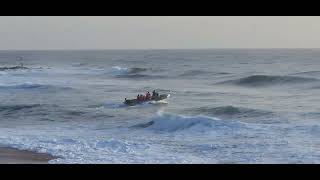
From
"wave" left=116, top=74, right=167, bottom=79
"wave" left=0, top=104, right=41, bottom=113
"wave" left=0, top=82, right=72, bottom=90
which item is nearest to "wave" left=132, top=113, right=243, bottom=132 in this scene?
"wave" left=0, top=104, right=41, bottom=113

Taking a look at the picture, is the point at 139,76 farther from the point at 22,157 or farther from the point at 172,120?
the point at 22,157

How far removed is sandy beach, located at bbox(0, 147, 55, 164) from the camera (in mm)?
Answer: 4180

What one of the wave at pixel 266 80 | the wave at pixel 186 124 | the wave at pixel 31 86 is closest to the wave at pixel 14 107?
the wave at pixel 186 124

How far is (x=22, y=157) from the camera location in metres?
4.40

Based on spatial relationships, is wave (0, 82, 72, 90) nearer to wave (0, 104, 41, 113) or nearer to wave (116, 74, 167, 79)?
wave (0, 104, 41, 113)

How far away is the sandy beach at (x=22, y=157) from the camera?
4.18 metres

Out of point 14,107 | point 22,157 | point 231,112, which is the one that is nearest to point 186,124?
point 231,112

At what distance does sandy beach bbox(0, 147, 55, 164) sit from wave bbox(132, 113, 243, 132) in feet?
9.11

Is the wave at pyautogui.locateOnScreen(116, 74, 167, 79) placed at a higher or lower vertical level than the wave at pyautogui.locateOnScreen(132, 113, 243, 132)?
higher

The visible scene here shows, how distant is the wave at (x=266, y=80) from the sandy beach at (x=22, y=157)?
10659 millimetres

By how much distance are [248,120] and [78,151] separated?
4.18 meters

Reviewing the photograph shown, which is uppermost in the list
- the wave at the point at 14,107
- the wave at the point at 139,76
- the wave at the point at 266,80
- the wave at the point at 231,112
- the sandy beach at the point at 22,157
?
the wave at the point at 139,76

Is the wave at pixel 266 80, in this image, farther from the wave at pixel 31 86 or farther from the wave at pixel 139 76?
the wave at pixel 31 86
